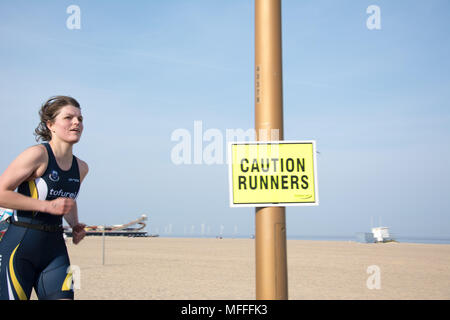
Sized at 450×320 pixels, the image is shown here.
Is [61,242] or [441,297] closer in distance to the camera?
[61,242]

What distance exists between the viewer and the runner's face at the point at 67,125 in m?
3.37

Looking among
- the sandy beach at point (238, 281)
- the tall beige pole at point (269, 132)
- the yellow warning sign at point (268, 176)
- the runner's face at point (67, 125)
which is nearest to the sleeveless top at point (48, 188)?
the runner's face at point (67, 125)

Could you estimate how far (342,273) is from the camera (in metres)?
14.3

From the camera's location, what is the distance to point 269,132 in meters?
3.06

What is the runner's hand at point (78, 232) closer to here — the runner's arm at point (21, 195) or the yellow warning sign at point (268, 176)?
the runner's arm at point (21, 195)

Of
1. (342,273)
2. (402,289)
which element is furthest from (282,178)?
(342,273)

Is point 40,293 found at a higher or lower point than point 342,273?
higher

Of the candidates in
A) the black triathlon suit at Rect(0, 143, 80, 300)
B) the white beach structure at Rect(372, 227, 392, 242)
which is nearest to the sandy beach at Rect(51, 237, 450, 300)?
the black triathlon suit at Rect(0, 143, 80, 300)

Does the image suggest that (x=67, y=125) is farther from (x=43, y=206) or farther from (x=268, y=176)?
(x=268, y=176)

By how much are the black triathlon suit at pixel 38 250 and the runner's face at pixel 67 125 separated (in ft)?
0.48
